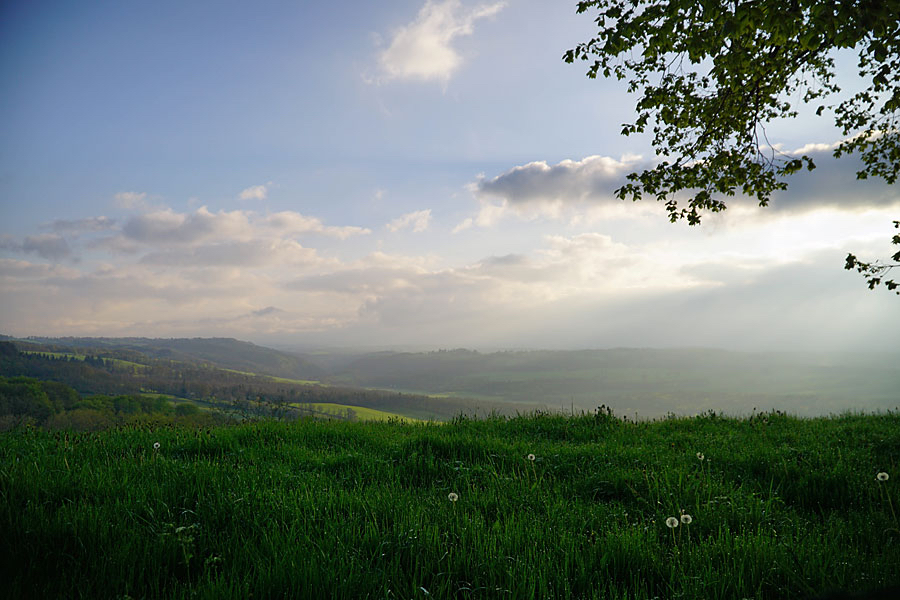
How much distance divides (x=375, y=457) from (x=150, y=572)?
3446 millimetres

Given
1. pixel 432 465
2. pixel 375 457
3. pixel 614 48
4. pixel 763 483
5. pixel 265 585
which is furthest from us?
pixel 614 48

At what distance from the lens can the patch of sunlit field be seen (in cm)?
319

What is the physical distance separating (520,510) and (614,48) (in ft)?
24.1

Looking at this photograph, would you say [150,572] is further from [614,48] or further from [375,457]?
[614,48]

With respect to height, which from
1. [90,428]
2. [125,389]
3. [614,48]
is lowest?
[125,389]

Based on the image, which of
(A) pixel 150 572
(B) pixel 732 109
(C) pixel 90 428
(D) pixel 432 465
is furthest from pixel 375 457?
(B) pixel 732 109

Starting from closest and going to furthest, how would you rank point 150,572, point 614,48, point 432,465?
1. point 150,572
2. point 432,465
3. point 614,48

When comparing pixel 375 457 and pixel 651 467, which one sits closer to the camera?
pixel 651 467

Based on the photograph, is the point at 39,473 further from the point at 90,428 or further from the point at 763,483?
the point at 763,483

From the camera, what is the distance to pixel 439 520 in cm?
418

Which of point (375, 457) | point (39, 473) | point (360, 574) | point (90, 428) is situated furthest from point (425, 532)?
point (90, 428)

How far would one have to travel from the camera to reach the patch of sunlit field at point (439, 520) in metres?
3.19

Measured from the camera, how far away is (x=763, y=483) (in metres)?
5.70

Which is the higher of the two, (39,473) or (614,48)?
(614,48)
